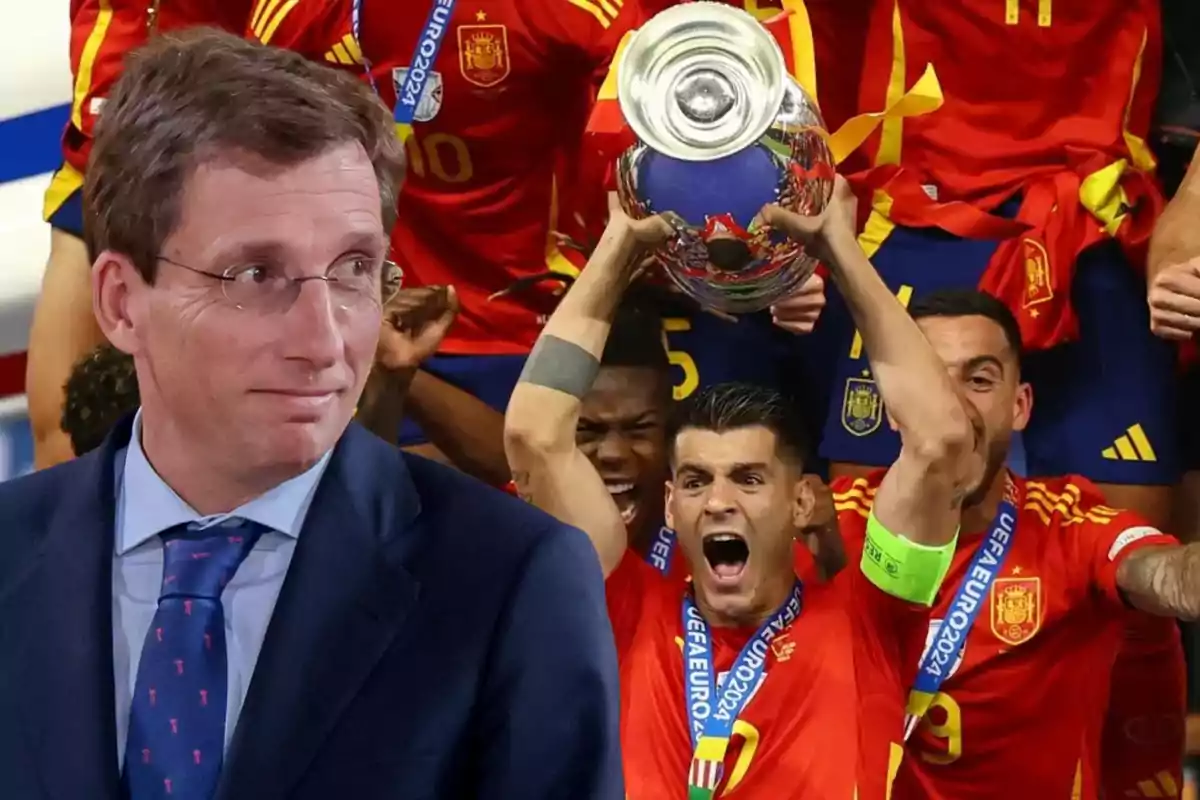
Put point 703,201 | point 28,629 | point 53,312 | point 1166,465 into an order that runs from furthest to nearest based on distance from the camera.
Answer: point 53,312 → point 1166,465 → point 703,201 → point 28,629

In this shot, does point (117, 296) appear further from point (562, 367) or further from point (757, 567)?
point (757, 567)

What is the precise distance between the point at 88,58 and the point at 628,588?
947 millimetres

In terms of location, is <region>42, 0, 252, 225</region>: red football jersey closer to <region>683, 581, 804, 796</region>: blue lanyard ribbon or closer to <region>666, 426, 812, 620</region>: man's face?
<region>666, 426, 812, 620</region>: man's face

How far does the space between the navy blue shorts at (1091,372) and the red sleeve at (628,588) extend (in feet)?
0.81

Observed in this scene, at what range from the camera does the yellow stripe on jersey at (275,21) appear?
180 centimetres

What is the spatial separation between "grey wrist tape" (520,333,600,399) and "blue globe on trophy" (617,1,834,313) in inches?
6.7

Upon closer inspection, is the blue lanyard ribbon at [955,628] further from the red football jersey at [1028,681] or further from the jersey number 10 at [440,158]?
the jersey number 10 at [440,158]

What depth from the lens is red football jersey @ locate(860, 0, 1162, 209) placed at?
1718 mm

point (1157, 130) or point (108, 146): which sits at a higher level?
point (1157, 130)

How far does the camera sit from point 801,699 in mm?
1594

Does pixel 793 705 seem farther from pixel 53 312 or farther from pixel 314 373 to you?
pixel 53 312

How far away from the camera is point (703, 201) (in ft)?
4.70

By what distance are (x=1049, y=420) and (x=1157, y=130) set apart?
0.35 meters

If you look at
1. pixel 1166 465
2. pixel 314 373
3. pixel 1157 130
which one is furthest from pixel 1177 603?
pixel 314 373
